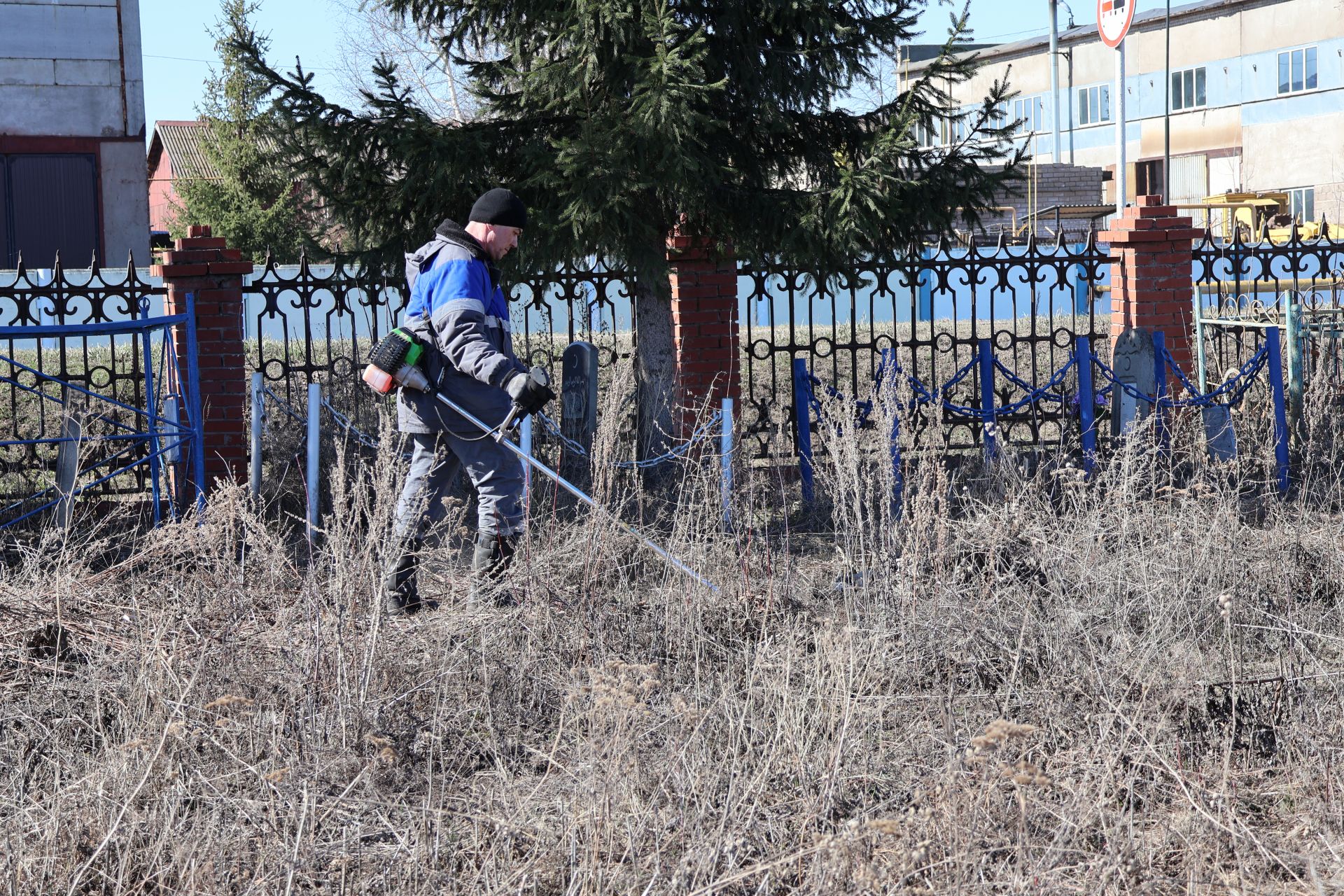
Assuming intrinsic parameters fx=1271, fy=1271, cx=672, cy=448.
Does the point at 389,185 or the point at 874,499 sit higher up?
the point at 389,185

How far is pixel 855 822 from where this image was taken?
2828 millimetres

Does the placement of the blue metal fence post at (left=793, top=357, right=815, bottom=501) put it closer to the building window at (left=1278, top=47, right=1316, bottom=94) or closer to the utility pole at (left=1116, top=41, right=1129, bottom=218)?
the utility pole at (left=1116, top=41, right=1129, bottom=218)

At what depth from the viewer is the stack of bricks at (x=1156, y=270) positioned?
847cm

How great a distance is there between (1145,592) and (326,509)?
4.47 m

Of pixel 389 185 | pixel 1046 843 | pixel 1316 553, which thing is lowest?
pixel 1046 843

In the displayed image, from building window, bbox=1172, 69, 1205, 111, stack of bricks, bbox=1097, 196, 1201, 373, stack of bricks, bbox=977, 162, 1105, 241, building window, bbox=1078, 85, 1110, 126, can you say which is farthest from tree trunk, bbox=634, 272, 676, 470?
building window, bbox=1078, 85, 1110, 126

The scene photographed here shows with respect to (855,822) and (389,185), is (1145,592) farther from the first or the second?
(389,185)

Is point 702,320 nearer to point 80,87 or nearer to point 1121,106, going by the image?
point 80,87

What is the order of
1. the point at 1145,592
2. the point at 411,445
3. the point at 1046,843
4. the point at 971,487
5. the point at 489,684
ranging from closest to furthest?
1. the point at 1046,843
2. the point at 489,684
3. the point at 1145,592
4. the point at 411,445
5. the point at 971,487

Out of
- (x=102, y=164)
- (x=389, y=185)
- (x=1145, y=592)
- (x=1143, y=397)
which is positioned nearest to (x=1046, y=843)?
(x=1145, y=592)

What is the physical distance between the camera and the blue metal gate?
632 cm

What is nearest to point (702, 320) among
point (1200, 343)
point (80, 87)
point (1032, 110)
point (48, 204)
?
point (1200, 343)

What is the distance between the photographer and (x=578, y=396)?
729cm

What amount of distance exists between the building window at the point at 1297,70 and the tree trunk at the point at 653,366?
39905mm
